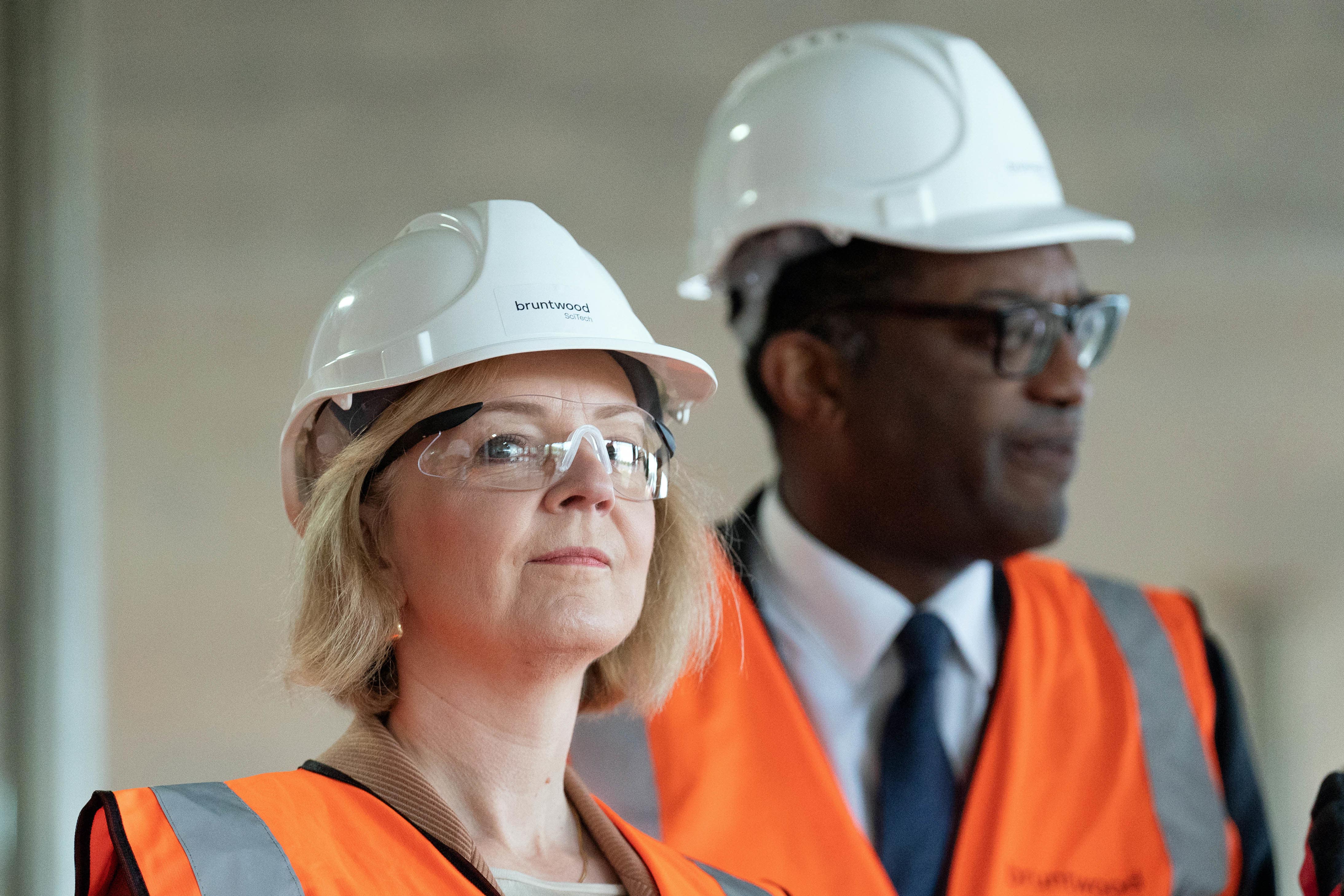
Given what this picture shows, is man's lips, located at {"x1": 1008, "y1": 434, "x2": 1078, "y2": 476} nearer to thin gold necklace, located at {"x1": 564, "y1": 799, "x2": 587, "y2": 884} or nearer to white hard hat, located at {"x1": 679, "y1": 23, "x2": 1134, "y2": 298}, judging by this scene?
white hard hat, located at {"x1": 679, "y1": 23, "x2": 1134, "y2": 298}

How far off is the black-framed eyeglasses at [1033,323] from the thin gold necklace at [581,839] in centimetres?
140

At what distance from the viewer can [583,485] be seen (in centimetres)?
197

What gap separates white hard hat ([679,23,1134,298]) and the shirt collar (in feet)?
2.37

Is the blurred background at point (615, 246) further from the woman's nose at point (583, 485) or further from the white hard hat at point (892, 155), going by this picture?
the woman's nose at point (583, 485)

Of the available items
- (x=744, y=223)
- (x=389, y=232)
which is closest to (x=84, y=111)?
(x=389, y=232)

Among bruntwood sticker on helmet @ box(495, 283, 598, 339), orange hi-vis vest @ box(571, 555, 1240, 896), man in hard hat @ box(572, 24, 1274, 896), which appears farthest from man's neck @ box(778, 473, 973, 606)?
bruntwood sticker on helmet @ box(495, 283, 598, 339)

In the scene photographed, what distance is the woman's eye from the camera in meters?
1.97

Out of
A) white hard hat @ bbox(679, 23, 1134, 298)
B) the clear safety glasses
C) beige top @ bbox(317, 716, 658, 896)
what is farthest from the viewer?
white hard hat @ bbox(679, 23, 1134, 298)

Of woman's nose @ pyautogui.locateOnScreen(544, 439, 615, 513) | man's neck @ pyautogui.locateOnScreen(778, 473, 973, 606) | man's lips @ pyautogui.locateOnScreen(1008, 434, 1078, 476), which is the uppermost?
woman's nose @ pyautogui.locateOnScreen(544, 439, 615, 513)

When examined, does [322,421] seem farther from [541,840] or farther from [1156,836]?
[1156,836]

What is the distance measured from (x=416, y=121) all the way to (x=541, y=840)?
5.49m

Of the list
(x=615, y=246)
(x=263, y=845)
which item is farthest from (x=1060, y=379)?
(x=615, y=246)

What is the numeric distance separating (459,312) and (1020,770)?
1.71 m

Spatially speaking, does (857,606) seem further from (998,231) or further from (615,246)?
(615,246)
